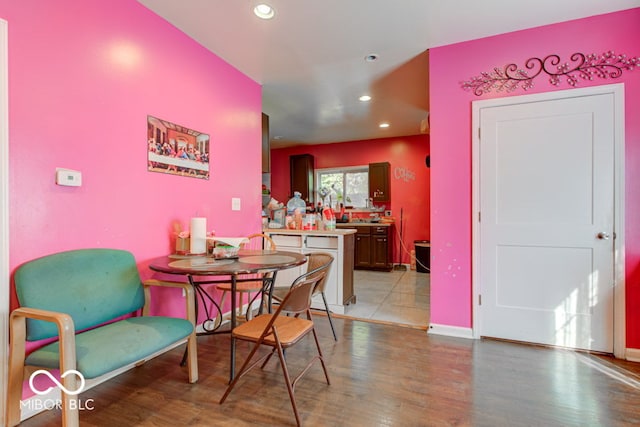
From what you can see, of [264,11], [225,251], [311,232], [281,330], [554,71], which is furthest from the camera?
[311,232]

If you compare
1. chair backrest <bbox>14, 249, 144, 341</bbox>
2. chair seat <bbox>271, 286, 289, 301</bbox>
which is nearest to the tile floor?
chair seat <bbox>271, 286, 289, 301</bbox>

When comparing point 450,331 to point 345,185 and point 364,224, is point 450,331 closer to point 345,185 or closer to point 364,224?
point 364,224

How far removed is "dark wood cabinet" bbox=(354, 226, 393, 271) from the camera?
18.4 ft

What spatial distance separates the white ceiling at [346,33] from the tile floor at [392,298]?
260 cm

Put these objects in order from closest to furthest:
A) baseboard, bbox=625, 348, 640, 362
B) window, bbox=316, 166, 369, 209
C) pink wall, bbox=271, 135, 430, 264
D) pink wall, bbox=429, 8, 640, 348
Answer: baseboard, bbox=625, 348, 640, 362 → pink wall, bbox=429, 8, 640, 348 → pink wall, bbox=271, 135, 430, 264 → window, bbox=316, 166, 369, 209

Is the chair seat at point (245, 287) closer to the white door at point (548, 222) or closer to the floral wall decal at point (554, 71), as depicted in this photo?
A: the white door at point (548, 222)

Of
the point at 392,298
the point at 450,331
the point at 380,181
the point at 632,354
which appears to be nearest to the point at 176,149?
the point at 450,331

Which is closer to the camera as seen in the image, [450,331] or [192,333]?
[192,333]

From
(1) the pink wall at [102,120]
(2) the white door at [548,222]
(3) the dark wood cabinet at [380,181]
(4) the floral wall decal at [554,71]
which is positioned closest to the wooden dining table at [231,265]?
→ (1) the pink wall at [102,120]

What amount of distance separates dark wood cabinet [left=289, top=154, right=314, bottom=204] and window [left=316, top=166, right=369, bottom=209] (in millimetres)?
256

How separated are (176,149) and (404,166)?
4.58m

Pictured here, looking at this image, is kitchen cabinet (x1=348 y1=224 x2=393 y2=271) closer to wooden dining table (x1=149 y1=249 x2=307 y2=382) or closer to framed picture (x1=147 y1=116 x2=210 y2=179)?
framed picture (x1=147 y1=116 x2=210 y2=179)

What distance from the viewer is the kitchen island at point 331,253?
326cm

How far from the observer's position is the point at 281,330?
1.75 meters
